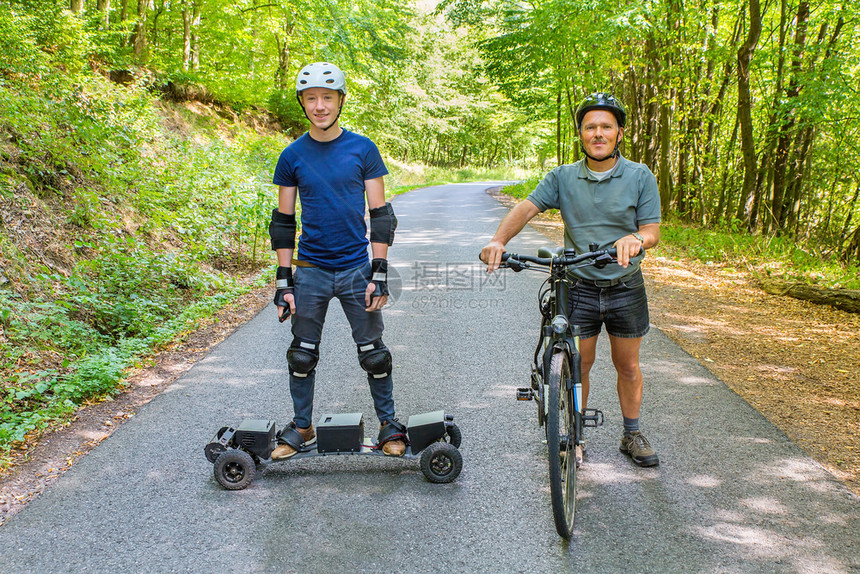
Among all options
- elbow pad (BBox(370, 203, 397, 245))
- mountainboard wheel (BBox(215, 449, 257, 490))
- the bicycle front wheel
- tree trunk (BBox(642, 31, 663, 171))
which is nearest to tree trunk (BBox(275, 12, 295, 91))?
tree trunk (BBox(642, 31, 663, 171))

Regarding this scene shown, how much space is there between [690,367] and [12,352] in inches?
218

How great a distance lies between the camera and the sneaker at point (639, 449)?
340 cm

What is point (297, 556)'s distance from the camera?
8.79ft

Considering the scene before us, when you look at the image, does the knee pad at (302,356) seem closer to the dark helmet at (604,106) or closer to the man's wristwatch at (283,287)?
the man's wristwatch at (283,287)

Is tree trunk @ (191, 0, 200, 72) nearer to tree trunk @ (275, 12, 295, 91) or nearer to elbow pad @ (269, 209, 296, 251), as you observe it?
tree trunk @ (275, 12, 295, 91)

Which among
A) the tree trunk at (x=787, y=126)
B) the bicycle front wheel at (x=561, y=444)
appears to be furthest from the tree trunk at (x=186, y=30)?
the bicycle front wheel at (x=561, y=444)

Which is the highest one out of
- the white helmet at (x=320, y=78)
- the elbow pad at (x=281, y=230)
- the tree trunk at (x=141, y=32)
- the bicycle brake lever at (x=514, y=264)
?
the tree trunk at (x=141, y=32)

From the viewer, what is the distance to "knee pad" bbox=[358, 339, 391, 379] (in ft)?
10.9

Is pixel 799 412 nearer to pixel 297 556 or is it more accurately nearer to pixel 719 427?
pixel 719 427

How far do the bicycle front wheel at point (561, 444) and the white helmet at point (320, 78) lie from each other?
1788 millimetres

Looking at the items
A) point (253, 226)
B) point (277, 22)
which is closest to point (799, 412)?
point (253, 226)

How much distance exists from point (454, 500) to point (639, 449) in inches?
45.1

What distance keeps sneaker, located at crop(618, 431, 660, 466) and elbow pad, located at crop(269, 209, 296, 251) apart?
7.45ft

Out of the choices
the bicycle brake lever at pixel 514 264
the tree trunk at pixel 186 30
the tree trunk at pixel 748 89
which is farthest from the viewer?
the tree trunk at pixel 186 30
